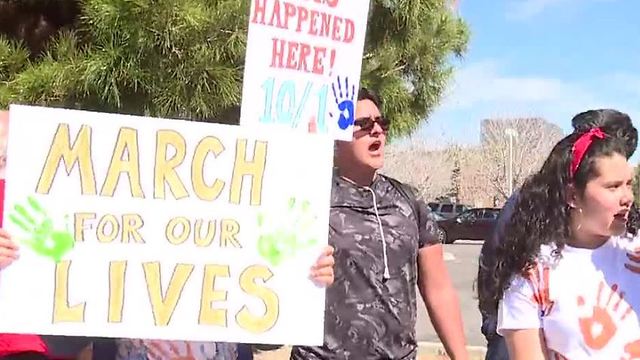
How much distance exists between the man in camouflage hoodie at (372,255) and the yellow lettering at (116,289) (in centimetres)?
70

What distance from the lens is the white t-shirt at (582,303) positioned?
6.82ft

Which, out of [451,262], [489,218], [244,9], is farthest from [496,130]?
[244,9]

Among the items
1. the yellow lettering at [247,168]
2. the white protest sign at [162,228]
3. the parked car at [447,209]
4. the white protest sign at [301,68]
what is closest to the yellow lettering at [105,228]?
the white protest sign at [162,228]

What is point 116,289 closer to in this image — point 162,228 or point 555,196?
point 162,228

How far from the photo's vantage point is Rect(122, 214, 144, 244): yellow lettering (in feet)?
7.76

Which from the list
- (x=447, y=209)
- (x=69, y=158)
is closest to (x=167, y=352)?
(x=69, y=158)

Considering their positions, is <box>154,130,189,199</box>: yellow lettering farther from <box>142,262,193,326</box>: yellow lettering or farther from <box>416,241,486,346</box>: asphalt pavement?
<box>416,241,486,346</box>: asphalt pavement

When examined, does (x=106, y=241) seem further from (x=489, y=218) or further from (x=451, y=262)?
(x=489, y=218)

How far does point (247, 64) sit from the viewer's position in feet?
9.16

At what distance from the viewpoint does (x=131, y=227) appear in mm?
2375

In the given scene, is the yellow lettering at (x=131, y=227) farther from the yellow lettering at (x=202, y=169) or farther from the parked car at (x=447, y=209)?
the parked car at (x=447, y=209)

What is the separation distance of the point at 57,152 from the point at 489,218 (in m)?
27.8

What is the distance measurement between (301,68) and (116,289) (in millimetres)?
943

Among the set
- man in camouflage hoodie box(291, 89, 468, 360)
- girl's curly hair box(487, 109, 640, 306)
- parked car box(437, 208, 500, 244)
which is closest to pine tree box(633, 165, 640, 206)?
girl's curly hair box(487, 109, 640, 306)
